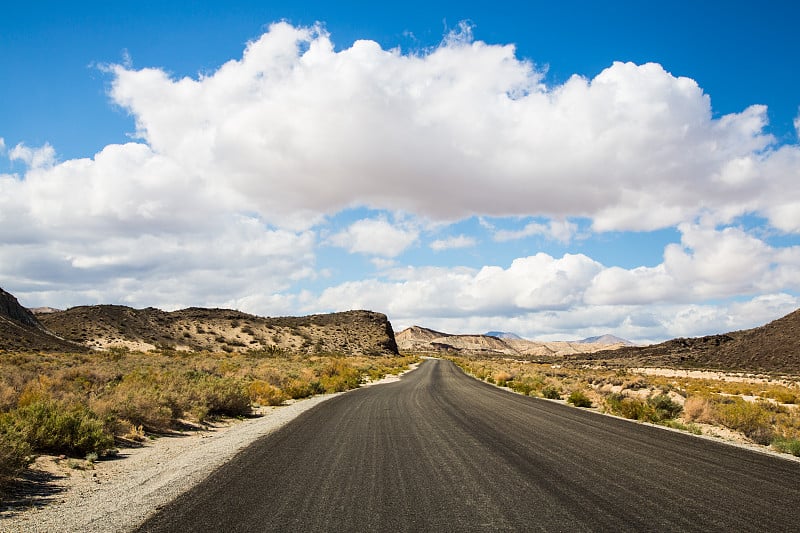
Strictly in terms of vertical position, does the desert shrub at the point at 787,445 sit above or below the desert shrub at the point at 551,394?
above

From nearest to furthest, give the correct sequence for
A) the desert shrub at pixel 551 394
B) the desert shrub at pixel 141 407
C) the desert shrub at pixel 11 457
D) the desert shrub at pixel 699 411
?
the desert shrub at pixel 11 457 → the desert shrub at pixel 141 407 → the desert shrub at pixel 699 411 → the desert shrub at pixel 551 394

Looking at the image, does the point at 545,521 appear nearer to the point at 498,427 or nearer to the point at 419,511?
the point at 419,511

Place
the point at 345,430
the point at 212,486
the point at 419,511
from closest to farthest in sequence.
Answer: the point at 419,511, the point at 212,486, the point at 345,430

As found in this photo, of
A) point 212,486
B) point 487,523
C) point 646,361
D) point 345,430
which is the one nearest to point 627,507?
point 487,523

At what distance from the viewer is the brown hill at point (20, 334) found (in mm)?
54219

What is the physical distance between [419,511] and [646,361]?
122 m

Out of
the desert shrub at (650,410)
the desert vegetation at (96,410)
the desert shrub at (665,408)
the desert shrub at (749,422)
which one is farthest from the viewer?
the desert shrub at (665,408)

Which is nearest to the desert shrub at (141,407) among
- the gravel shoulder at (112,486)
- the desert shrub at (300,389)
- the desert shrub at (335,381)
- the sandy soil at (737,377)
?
the gravel shoulder at (112,486)

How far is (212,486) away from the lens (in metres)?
7.38

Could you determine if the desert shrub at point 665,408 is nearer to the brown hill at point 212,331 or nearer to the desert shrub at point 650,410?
the desert shrub at point 650,410

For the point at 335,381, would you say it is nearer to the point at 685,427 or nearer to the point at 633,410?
the point at 633,410

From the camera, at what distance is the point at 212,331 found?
90.4m

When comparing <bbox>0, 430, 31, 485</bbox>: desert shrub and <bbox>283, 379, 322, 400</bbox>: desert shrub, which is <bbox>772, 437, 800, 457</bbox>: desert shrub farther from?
<bbox>283, 379, 322, 400</bbox>: desert shrub

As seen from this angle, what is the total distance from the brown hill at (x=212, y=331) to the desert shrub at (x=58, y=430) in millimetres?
64334
